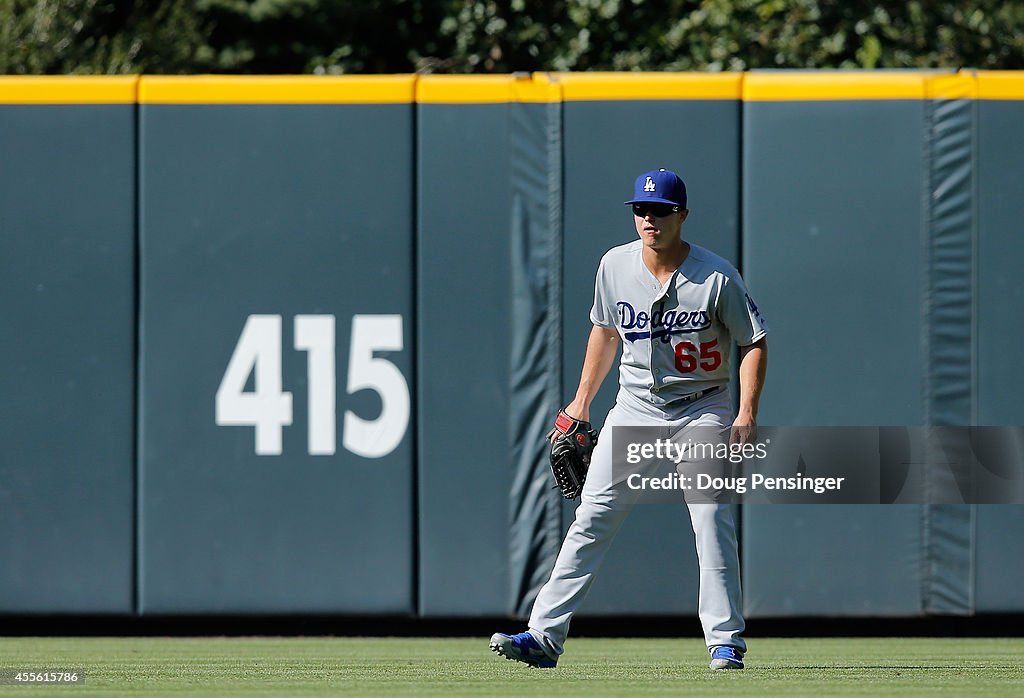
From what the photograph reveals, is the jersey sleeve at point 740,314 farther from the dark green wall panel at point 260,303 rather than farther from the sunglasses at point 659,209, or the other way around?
the dark green wall panel at point 260,303

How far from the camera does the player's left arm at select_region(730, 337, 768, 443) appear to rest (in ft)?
16.0

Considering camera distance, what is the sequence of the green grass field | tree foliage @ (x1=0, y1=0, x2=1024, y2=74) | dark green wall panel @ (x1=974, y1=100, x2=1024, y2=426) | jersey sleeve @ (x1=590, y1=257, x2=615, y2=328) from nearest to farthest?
the green grass field < jersey sleeve @ (x1=590, y1=257, x2=615, y2=328) < dark green wall panel @ (x1=974, y1=100, x2=1024, y2=426) < tree foliage @ (x1=0, y1=0, x2=1024, y2=74)

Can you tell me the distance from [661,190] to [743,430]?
853 millimetres

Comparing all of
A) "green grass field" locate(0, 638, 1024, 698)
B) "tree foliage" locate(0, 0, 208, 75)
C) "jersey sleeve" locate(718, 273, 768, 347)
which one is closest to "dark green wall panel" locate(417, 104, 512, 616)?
"green grass field" locate(0, 638, 1024, 698)

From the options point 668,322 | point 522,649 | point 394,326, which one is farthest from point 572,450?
point 394,326

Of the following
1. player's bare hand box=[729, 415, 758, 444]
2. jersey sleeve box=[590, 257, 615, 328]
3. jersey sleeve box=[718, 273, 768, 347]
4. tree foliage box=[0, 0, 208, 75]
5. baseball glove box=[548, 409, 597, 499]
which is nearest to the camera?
player's bare hand box=[729, 415, 758, 444]

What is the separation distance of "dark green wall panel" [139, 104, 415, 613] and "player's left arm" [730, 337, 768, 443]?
6.56ft

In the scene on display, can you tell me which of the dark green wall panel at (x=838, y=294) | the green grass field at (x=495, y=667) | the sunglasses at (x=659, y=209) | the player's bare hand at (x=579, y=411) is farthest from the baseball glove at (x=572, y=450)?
the dark green wall panel at (x=838, y=294)

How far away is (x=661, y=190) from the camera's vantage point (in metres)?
4.91

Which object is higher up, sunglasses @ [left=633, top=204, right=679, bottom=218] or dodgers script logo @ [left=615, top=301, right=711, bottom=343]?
sunglasses @ [left=633, top=204, right=679, bottom=218]

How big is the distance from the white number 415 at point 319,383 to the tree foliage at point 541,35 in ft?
13.8

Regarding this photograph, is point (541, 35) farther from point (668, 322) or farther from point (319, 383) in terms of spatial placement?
point (668, 322)

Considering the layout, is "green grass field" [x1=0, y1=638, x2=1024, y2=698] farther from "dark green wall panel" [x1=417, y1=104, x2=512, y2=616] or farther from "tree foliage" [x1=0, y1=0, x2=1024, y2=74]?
"tree foliage" [x1=0, y1=0, x2=1024, y2=74]

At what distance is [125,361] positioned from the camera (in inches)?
257
